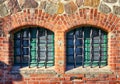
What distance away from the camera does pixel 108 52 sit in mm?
7176

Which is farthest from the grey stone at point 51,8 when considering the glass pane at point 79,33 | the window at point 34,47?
the glass pane at point 79,33

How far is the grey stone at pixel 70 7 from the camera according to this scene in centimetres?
694

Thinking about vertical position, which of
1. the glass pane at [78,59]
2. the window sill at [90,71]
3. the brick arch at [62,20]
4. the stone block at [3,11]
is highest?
the stone block at [3,11]

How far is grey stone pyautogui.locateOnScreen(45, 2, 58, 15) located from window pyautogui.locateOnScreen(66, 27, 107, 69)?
700 millimetres

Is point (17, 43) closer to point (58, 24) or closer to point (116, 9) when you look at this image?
point (58, 24)

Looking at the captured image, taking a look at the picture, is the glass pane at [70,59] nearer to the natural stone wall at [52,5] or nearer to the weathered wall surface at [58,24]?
the weathered wall surface at [58,24]

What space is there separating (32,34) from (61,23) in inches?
32.5

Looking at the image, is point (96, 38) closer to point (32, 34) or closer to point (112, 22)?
point (112, 22)

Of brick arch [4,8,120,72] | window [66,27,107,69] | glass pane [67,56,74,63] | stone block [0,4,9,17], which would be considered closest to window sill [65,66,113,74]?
window [66,27,107,69]

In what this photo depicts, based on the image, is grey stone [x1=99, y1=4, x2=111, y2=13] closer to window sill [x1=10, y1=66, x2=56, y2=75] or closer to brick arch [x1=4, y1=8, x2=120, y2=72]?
brick arch [x1=4, y1=8, x2=120, y2=72]

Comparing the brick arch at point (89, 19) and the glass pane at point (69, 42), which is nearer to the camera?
the brick arch at point (89, 19)

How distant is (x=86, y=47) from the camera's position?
724cm

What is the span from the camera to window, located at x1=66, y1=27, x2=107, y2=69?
23.6 feet

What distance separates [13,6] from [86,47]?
6.99ft
